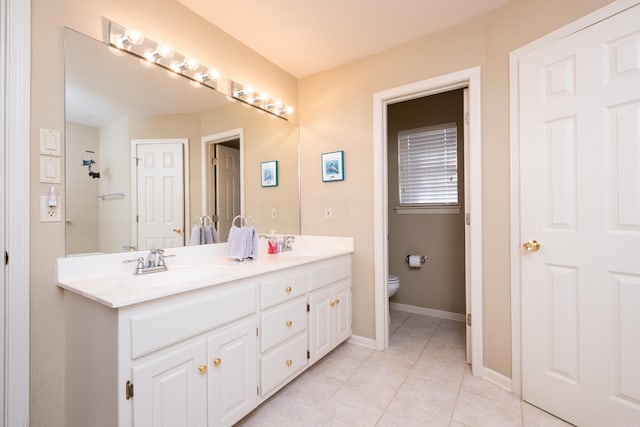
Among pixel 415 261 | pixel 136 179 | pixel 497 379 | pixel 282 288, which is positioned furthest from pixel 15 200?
pixel 415 261

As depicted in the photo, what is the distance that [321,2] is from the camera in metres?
1.77

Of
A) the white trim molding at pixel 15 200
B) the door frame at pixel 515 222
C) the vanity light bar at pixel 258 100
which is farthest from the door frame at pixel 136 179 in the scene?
the door frame at pixel 515 222

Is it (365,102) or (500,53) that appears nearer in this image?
(500,53)

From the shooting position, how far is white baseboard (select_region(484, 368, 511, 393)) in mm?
1756

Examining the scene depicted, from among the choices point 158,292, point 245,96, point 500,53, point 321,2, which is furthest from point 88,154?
point 500,53

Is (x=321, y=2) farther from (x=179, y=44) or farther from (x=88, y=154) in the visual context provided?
(x=88, y=154)

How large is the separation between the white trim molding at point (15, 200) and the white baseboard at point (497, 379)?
7.88 ft

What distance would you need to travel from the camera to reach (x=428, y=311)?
3.08 meters

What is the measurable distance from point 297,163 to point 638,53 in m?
2.16

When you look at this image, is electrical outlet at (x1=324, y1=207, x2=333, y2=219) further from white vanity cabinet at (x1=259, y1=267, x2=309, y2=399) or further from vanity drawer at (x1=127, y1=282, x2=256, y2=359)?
vanity drawer at (x1=127, y1=282, x2=256, y2=359)

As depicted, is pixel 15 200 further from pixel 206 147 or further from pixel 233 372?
pixel 233 372

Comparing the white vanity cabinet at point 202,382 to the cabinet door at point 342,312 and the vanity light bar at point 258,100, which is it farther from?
the vanity light bar at point 258,100

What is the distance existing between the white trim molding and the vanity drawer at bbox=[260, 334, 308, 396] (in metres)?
0.98

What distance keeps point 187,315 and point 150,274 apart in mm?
447
